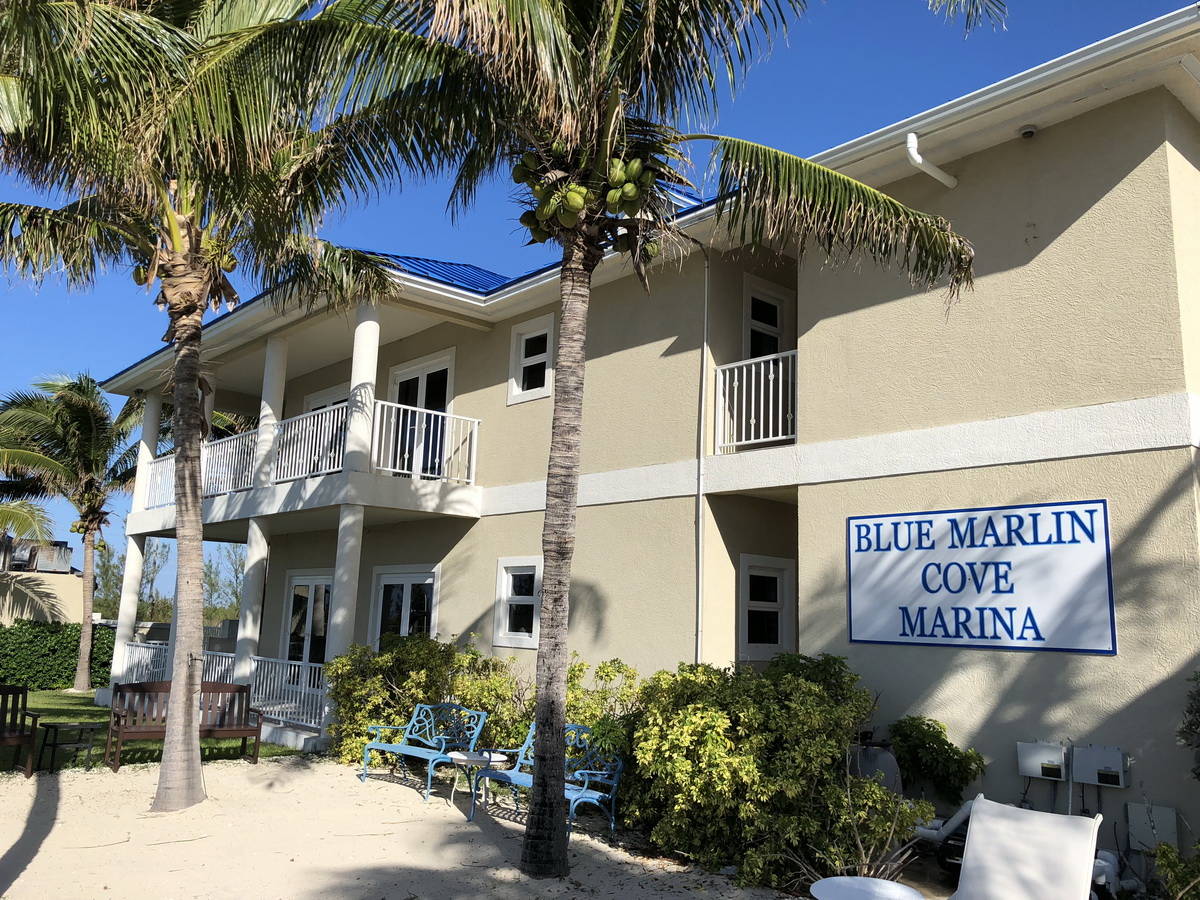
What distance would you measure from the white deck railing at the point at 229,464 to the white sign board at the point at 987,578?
10470 millimetres

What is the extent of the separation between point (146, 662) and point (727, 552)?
1261 cm

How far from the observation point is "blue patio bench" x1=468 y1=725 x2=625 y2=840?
26.0 feet

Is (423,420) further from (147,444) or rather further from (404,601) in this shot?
(147,444)

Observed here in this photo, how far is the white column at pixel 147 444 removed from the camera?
63.4 ft

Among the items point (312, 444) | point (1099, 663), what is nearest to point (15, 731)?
point (312, 444)

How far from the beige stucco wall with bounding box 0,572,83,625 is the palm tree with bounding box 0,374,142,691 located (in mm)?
5330

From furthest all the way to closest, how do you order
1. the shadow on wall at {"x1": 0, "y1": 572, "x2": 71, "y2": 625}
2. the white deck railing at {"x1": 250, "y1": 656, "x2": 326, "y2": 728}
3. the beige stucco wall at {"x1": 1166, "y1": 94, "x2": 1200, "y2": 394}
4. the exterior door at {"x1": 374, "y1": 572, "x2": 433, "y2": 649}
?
1. the shadow on wall at {"x1": 0, "y1": 572, "x2": 71, "y2": 625}
2. the exterior door at {"x1": 374, "y1": 572, "x2": 433, "y2": 649}
3. the white deck railing at {"x1": 250, "y1": 656, "x2": 326, "y2": 728}
4. the beige stucco wall at {"x1": 1166, "y1": 94, "x2": 1200, "y2": 394}

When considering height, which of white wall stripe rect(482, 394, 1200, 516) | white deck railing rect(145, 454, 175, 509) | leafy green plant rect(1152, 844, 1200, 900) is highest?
white deck railing rect(145, 454, 175, 509)

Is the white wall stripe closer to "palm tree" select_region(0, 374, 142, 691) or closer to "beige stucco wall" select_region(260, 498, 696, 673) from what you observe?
"beige stucco wall" select_region(260, 498, 696, 673)

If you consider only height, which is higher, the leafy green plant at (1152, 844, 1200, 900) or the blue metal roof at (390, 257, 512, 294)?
the blue metal roof at (390, 257, 512, 294)

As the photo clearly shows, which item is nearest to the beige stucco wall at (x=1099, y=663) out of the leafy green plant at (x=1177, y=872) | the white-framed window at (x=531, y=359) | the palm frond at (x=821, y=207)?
the leafy green plant at (x=1177, y=872)

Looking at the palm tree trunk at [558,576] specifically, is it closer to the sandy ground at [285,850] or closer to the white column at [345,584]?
the sandy ground at [285,850]

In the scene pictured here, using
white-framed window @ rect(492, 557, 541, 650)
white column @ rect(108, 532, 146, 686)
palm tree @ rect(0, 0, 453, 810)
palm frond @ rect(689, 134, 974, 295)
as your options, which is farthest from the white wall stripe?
white column @ rect(108, 532, 146, 686)

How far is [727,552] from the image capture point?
431 inches
